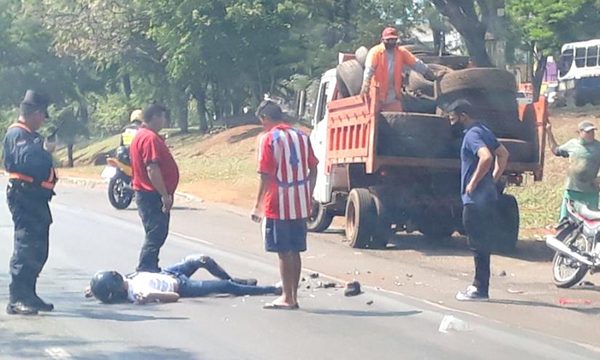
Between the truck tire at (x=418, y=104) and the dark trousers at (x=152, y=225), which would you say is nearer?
the dark trousers at (x=152, y=225)

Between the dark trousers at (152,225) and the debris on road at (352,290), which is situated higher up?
the dark trousers at (152,225)

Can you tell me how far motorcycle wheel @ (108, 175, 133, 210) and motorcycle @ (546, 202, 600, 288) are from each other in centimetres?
1163

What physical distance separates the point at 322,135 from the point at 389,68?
2.67 meters

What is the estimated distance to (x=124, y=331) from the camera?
374 inches

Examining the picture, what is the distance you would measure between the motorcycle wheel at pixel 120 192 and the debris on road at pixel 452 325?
13614 mm

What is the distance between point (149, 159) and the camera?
11.1 metres

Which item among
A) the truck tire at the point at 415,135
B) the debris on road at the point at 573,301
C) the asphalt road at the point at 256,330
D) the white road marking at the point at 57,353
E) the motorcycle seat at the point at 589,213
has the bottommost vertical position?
the white road marking at the point at 57,353

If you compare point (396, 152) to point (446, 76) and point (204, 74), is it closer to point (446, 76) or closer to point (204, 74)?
point (446, 76)

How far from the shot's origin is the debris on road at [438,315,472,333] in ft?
32.0

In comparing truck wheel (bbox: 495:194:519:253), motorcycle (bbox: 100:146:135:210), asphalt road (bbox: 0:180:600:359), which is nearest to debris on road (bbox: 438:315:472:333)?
asphalt road (bbox: 0:180:600:359)

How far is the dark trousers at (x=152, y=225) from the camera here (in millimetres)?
11195

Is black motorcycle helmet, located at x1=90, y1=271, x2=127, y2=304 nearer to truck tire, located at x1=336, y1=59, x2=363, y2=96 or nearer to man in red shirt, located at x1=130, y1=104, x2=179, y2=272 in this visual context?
man in red shirt, located at x1=130, y1=104, x2=179, y2=272

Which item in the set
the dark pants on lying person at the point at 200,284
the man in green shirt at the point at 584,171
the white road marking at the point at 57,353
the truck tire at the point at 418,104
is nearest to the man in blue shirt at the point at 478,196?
the dark pants on lying person at the point at 200,284

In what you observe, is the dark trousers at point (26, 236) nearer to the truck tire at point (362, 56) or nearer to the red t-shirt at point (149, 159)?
the red t-shirt at point (149, 159)
